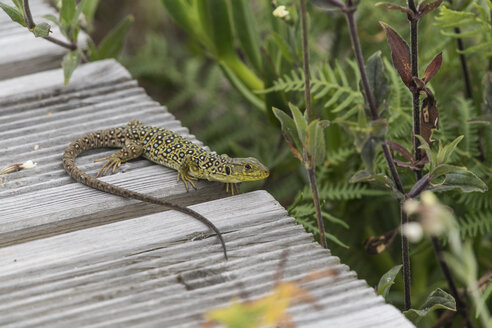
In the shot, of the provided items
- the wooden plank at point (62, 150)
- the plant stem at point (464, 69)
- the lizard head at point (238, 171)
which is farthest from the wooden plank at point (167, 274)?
the plant stem at point (464, 69)

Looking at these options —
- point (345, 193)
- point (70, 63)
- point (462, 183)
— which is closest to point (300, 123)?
point (462, 183)

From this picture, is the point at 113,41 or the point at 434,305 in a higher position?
the point at 113,41

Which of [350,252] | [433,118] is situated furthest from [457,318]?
[433,118]

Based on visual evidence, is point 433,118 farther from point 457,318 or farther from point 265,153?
point 265,153

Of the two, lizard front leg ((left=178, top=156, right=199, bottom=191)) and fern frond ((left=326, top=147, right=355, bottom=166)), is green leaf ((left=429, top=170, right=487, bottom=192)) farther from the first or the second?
fern frond ((left=326, top=147, right=355, bottom=166))

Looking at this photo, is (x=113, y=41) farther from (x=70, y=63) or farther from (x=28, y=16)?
(x=28, y=16)

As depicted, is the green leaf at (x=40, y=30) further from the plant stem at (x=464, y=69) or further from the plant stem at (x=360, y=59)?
the plant stem at (x=464, y=69)
